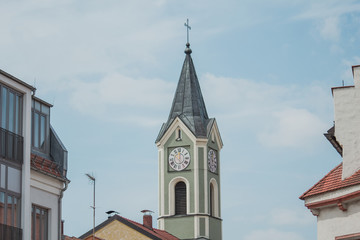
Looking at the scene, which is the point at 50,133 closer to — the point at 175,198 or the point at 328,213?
the point at 328,213

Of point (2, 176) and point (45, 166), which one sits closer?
point (2, 176)

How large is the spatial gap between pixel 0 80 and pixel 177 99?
54079mm

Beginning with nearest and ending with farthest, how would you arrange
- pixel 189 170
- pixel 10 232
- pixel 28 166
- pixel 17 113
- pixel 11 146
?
1. pixel 10 232
2. pixel 11 146
3. pixel 28 166
4. pixel 17 113
5. pixel 189 170

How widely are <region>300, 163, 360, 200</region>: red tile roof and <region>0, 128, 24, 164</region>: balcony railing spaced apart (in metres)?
8.82

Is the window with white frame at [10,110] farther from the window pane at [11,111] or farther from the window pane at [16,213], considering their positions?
the window pane at [16,213]

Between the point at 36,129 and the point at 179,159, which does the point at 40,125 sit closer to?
the point at 36,129

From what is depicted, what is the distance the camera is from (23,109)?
28219mm

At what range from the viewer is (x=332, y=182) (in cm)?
2275

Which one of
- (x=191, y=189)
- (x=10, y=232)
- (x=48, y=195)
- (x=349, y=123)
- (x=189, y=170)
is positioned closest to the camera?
(x=349, y=123)

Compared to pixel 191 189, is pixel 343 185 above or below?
below

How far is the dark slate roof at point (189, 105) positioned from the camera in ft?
257

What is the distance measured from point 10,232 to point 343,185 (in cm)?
982

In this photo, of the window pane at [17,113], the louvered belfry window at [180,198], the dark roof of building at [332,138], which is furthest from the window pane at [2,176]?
the louvered belfry window at [180,198]

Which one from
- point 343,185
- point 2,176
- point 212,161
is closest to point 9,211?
point 2,176
